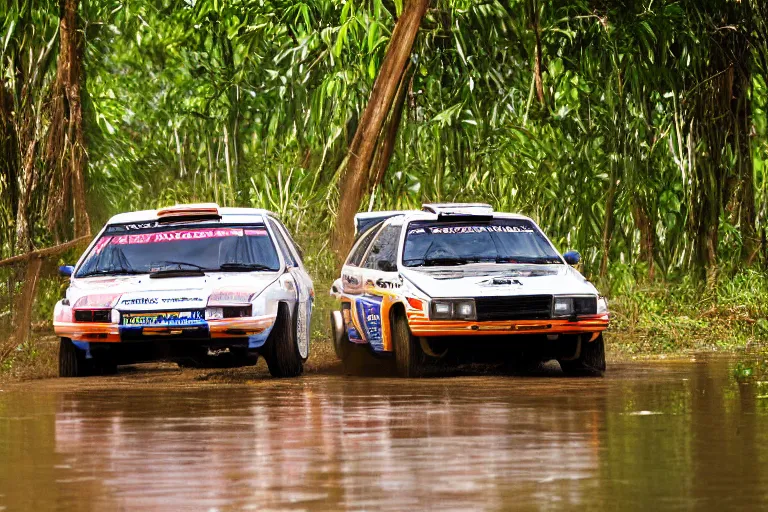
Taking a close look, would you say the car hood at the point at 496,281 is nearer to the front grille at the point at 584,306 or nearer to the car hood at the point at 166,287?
the front grille at the point at 584,306

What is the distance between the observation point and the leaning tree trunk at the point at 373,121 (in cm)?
2620

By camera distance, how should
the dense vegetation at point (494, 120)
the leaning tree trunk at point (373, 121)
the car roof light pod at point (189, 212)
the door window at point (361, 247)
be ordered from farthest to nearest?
the leaning tree trunk at point (373, 121) → the dense vegetation at point (494, 120) → the door window at point (361, 247) → the car roof light pod at point (189, 212)

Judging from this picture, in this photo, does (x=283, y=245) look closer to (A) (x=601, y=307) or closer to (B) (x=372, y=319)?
(B) (x=372, y=319)

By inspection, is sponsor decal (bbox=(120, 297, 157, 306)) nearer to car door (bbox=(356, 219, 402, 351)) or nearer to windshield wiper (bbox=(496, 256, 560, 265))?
car door (bbox=(356, 219, 402, 351))

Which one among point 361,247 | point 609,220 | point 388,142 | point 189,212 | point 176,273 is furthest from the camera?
point 388,142

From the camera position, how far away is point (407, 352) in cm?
1563

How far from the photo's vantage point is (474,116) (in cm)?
2728

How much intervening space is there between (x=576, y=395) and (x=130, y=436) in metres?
3.94

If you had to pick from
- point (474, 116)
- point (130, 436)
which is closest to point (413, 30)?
point (474, 116)

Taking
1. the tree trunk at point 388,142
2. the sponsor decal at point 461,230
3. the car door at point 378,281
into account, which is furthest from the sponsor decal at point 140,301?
the tree trunk at point 388,142

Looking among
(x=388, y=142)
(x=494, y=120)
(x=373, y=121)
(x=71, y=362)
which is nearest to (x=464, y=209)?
(x=71, y=362)

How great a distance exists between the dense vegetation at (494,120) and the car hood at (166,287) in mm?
6929

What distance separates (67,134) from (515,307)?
1118 cm

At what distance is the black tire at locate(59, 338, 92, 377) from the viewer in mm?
16078
